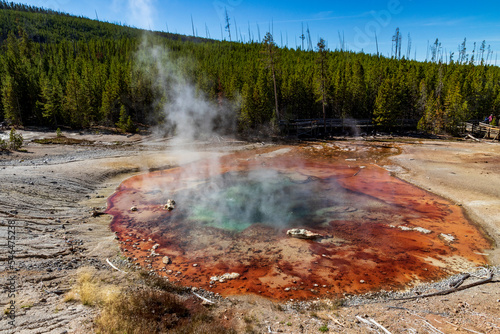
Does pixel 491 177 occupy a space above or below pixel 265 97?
below

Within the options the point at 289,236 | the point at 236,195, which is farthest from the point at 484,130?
the point at 289,236

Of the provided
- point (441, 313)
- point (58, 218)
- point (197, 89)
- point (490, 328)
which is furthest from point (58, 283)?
point (197, 89)

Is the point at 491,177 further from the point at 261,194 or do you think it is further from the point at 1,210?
the point at 1,210

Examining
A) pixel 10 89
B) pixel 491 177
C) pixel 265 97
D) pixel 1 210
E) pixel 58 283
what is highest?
pixel 10 89

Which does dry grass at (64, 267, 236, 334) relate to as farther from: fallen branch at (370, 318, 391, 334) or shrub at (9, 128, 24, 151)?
shrub at (9, 128, 24, 151)

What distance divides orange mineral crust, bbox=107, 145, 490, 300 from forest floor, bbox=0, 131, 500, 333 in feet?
2.60

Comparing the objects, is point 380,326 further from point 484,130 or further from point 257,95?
point 484,130

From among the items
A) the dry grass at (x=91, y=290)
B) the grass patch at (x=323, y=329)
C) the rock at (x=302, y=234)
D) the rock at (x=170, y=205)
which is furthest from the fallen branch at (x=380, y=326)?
the rock at (x=170, y=205)

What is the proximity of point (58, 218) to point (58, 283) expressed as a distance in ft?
21.7

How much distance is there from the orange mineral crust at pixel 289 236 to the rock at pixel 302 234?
17cm

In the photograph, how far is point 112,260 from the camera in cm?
1086

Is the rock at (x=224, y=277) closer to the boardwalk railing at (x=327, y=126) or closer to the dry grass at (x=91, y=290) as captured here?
the dry grass at (x=91, y=290)

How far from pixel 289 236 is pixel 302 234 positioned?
626 mm

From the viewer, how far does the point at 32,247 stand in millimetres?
10359
